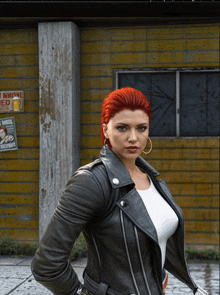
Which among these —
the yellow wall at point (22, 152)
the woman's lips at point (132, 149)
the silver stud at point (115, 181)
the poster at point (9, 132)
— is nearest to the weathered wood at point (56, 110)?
the yellow wall at point (22, 152)

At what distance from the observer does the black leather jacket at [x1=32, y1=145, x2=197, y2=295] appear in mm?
1617

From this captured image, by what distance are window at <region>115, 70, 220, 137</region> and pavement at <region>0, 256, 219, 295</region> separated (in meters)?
2.28

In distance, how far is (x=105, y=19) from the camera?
254 inches

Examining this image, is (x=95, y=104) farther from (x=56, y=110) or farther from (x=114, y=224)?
(x=114, y=224)

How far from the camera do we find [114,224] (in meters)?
1.66

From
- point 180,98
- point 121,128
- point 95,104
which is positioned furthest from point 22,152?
point 121,128

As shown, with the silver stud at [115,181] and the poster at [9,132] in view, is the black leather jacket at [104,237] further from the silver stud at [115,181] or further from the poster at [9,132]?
the poster at [9,132]

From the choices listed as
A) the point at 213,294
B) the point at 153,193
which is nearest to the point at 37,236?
the point at 213,294

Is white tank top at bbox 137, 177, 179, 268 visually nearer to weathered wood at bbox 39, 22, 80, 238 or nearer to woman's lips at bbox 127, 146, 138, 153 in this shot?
woman's lips at bbox 127, 146, 138, 153

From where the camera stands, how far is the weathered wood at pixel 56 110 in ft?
20.5

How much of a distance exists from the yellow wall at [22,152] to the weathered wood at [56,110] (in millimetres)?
353

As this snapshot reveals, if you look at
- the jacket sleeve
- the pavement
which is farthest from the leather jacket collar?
the pavement

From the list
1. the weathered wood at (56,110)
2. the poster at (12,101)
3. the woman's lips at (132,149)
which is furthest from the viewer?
the poster at (12,101)
